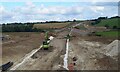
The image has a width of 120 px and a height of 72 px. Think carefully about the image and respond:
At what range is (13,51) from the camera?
42.6 m

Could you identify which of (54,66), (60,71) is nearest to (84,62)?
(54,66)

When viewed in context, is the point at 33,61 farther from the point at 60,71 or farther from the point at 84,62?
the point at 60,71

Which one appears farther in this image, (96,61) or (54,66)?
(96,61)

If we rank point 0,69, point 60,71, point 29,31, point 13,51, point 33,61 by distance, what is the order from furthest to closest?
point 29,31 → point 13,51 → point 33,61 → point 0,69 → point 60,71

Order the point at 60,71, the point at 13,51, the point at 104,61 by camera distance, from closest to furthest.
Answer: the point at 60,71 < the point at 104,61 < the point at 13,51

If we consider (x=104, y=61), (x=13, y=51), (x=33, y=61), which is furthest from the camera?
(x=13, y=51)

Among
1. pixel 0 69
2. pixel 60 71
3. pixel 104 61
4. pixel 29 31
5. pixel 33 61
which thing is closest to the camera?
pixel 60 71

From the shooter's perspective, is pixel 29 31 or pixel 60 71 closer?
pixel 60 71

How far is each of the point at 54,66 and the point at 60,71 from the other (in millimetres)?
3196

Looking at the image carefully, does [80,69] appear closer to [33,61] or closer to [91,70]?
[91,70]

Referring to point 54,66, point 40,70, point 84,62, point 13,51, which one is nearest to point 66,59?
point 84,62

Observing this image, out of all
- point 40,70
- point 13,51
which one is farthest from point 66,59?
point 13,51

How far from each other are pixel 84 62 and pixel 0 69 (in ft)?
29.8

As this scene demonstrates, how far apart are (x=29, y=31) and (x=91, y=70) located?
71056 millimetres
